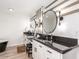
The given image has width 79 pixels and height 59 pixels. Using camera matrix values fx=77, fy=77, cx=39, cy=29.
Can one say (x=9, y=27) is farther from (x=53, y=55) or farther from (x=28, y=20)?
(x=53, y=55)

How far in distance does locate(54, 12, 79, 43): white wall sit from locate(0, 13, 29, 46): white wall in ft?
12.7

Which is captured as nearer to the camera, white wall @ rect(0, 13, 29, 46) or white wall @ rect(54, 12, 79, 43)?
white wall @ rect(54, 12, 79, 43)

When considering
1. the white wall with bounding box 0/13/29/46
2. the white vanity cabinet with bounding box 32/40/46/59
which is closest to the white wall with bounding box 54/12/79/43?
the white vanity cabinet with bounding box 32/40/46/59

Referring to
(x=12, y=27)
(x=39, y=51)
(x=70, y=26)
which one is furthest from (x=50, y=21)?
(x=12, y=27)

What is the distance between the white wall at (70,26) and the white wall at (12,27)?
152 inches

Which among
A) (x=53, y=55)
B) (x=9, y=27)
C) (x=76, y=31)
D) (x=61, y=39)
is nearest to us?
(x=53, y=55)

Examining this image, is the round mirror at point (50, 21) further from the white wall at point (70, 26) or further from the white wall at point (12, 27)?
the white wall at point (12, 27)

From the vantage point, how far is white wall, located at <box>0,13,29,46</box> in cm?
502

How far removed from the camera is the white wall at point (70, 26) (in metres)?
1.65

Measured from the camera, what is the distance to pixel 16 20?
213 inches

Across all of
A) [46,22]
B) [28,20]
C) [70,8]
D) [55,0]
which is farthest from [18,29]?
[70,8]

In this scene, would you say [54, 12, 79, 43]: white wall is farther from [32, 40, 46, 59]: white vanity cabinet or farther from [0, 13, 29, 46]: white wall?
[0, 13, 29, 46]: white wall

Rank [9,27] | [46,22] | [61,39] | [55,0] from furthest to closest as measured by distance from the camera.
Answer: [9,27] → [46,22] → [55,0] → [61,39]

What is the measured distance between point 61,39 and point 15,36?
13.4ft
